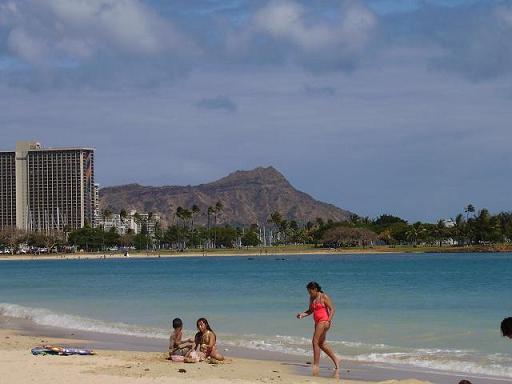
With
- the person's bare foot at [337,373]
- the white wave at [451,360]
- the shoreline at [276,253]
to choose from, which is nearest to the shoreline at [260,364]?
the person's bare foot at [337,373]

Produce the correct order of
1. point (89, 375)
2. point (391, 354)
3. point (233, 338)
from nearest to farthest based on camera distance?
point (89, 375), point (391, 354), point (233, 338)

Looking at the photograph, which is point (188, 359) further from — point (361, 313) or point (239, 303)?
point (239, 303)

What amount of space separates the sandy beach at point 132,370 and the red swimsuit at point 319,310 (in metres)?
0.98

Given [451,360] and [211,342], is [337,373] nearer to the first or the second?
[211,342]

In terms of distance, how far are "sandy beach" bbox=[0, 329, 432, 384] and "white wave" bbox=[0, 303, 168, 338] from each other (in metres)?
5.77

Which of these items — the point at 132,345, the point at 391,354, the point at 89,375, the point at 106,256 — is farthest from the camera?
the point at 106,256

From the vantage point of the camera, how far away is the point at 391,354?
57.1ft

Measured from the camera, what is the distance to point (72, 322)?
26.3m

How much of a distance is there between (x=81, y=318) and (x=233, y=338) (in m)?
8.62

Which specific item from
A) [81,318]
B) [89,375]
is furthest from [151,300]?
[89,375]

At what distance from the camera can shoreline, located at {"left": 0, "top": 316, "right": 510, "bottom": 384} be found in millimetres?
14102

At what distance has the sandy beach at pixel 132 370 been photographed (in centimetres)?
1309

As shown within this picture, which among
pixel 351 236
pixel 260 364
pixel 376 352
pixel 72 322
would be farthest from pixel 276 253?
pixel 260 364

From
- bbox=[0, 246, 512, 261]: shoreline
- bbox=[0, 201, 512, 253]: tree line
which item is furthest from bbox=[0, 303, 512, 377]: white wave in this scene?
bbox=[0, 201, 512, 253]: tree line
